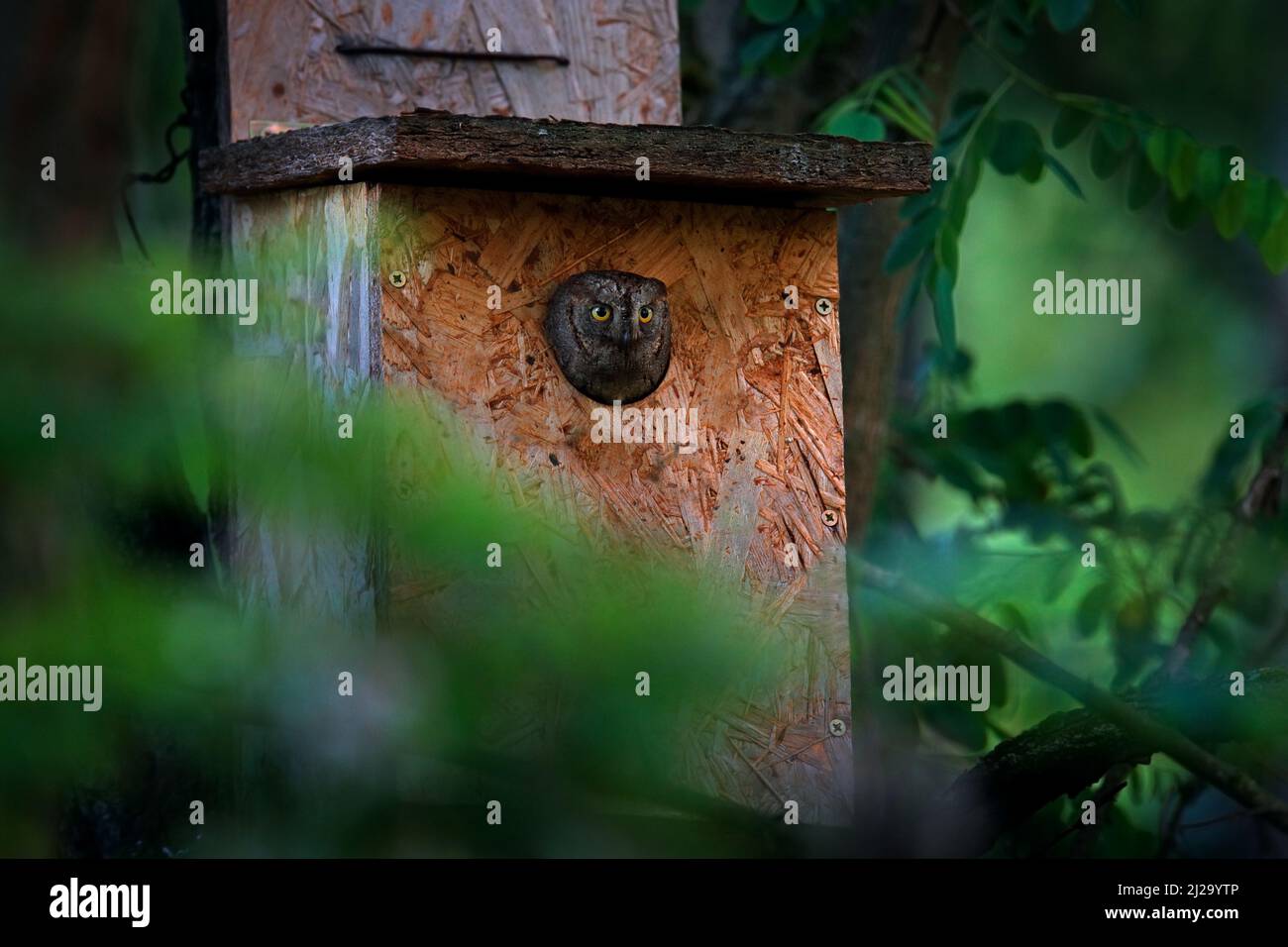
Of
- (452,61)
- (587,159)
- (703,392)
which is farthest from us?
(452,61)

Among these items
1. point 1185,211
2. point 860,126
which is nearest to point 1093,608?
point 1185,211

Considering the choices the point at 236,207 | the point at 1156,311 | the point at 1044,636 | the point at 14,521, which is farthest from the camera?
the point at 1156,311

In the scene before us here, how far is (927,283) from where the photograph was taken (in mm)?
3367

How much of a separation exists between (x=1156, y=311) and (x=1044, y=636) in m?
4.93

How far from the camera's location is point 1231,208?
3393 millimetres

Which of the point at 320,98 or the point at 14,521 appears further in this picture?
the point at 320,98

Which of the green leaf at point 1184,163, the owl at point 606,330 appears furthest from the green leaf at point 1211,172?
the owl at point 606,330

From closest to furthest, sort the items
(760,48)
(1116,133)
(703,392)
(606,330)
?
1. (606,330)
2. (703,392)
3. (1116,133)
4. (760,48)

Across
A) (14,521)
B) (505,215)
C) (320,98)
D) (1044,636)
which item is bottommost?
(1044,636)

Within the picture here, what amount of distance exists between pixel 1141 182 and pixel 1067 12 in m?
0.46

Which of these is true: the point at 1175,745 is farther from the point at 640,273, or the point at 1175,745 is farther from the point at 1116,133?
the point at 1116,133

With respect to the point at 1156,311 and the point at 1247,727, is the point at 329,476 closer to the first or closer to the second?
the point at 1247,727

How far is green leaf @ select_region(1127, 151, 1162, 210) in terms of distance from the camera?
3664 millimetres
